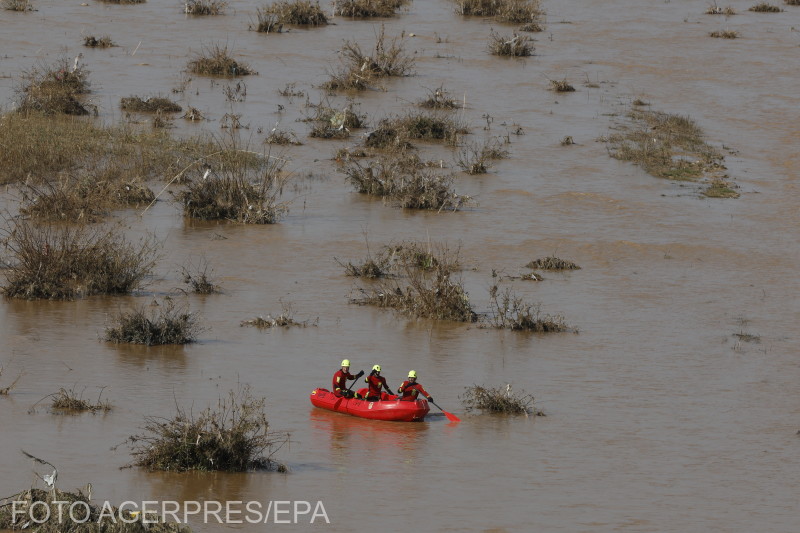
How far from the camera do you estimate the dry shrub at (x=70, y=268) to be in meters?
14.6

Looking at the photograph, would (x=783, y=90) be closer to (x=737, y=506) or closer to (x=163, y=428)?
(x=737, y=506)


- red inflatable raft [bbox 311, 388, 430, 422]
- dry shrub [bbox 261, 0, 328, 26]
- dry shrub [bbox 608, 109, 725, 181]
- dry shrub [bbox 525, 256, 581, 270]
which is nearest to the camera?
red inflatable raft [bbox 311, 388, 430, 422]

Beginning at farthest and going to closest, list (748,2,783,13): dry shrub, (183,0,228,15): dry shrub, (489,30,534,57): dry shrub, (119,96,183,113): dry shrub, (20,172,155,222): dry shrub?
(748,2,783,13): dry shrub
(183,0,228,15): dry shrub
(489,30,534,57): dry shrub
(119,96,183,113): dry shrub
(20,172,155,222): dry shrub

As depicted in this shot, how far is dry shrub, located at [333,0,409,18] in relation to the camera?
101ft

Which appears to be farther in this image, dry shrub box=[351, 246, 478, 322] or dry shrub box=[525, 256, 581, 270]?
dry shrub box=[525, 256, 581, 270]

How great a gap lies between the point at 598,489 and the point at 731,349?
14.8 feet

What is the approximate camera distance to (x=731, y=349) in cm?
1426

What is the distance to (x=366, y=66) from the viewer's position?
2517cm

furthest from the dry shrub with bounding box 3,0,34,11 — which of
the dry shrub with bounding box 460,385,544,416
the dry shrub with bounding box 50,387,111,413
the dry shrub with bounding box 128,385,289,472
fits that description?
the dry shrub with bounding box 128,385,289,472

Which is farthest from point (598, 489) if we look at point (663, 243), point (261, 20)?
point (261, 20)

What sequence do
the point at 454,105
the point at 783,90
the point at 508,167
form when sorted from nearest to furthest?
1. the point at 508,167
2. the point at 454,105
3. the point at 783,90

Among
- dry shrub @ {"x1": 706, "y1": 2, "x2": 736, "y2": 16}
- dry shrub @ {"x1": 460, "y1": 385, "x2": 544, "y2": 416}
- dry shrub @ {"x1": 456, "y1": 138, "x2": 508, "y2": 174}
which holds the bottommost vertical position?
dry shrub @ {"x1": 460, "y1": 385, "x2": 544, "y2": 416}

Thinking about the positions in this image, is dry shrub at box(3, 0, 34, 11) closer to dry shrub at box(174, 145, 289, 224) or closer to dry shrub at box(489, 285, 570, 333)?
dry shrub at box(174, 145, 289, 224)

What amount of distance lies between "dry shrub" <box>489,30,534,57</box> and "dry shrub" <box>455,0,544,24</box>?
2559 mm
